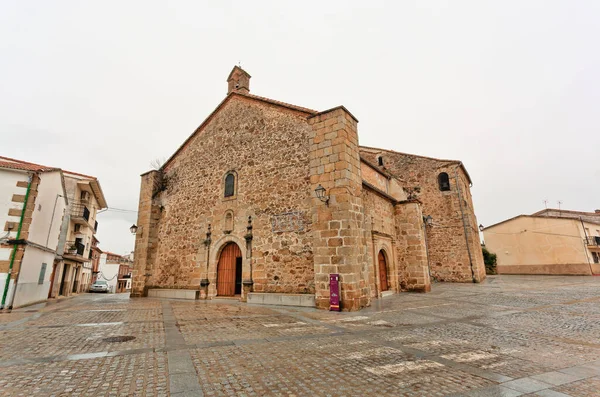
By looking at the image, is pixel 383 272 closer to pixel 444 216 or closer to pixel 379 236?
pixel 379 236

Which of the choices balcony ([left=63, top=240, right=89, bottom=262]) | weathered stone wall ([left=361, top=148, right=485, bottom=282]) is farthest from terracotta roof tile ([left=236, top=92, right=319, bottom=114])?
balcony ([left=63, top=240, right=89, bottom=262])

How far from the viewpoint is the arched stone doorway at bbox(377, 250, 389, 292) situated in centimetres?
1262

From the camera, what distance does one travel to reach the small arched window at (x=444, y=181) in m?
19.8

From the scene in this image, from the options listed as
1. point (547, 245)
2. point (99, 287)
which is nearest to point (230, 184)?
point (99, 287)

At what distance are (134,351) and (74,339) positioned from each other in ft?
5.38

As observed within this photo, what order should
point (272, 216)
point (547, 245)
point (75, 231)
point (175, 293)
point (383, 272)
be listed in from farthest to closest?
point (547, 245) < point (75, 231) < point (383, 272) < point (175, 293) < point (272, 216)

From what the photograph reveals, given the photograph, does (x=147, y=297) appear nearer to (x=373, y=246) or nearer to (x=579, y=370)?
(x=373, y=246)

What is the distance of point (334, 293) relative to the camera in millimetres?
8375

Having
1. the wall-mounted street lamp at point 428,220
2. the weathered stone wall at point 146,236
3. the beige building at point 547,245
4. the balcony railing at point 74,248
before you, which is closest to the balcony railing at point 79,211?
the balcony railing at point 74,248

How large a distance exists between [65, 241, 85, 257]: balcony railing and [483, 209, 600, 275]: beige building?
39486mm

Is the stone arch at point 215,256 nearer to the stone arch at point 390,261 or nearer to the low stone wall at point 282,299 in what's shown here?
the low stone wall at point 282,299

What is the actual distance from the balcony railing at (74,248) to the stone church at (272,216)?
10.7 metres

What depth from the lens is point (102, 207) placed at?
1167 inches

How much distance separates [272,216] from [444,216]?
554 inches
